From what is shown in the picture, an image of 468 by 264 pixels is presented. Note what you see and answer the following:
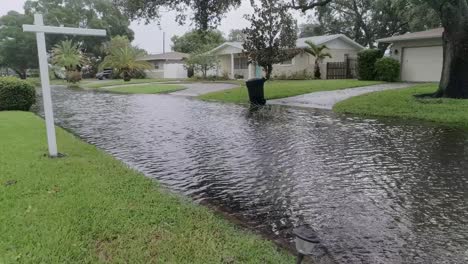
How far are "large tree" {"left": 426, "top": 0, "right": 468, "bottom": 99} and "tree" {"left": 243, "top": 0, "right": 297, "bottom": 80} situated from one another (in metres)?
8.92

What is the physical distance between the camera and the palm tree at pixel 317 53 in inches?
1224

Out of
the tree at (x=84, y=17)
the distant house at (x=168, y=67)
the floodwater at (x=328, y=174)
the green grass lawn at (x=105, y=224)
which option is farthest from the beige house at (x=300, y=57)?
the green grass lawn at (x=105, y=224)

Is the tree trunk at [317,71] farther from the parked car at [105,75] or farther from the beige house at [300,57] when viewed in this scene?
the parked car at [105,75]

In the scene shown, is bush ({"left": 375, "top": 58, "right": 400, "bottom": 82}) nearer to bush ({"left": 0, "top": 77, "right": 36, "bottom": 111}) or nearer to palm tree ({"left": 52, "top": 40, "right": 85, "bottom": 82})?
bush ({"left": 0, "top": 77, "right": 36, "bottom": 111})

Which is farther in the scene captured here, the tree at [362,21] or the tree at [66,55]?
the tree at [362,21]

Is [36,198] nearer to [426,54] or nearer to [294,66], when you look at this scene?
[426,54]

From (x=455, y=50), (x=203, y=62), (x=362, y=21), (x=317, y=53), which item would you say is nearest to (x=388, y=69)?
(x=317, y=53)

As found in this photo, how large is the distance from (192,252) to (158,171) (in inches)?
133

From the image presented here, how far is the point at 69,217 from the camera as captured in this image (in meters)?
4.24

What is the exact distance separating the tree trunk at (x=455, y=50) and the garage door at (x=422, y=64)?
9709mm

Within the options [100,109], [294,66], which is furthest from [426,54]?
[100,109]

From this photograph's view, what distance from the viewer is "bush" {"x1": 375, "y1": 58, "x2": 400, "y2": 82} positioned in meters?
25.5

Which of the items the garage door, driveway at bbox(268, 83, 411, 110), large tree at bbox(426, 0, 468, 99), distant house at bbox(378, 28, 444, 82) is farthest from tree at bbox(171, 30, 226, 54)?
large tree at bbox(426, 0, 468, 99)

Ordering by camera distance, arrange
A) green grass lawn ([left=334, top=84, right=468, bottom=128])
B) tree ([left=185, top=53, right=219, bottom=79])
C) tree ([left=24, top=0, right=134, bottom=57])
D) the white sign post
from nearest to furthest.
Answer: the white sign post, green grass lawn ([left=334, top=84, right=468, bottom=128]), tree ([left=185, top=53, right=219, bottom=79]), tree ([left=24, top=0, right=134, bottom=57])
